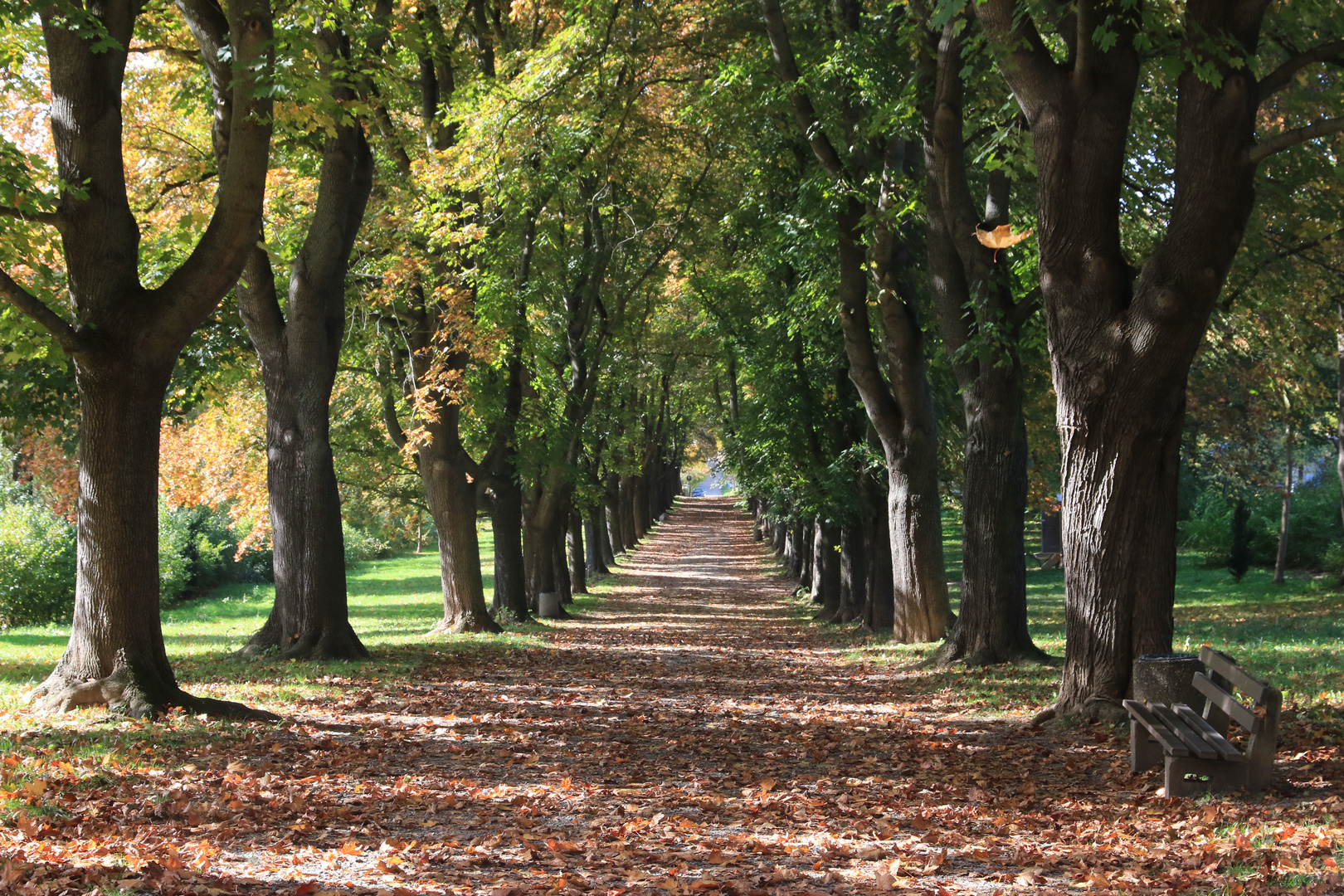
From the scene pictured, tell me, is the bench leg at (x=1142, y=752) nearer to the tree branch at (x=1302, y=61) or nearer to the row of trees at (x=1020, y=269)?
the row of trees at (x=1020, y=269)

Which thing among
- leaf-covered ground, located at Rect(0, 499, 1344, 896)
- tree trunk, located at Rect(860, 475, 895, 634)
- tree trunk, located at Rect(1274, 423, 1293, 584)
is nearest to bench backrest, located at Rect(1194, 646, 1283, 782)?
leaf-covered ground, located at Rect(0, 499, 1344, 896)

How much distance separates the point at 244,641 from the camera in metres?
17.7

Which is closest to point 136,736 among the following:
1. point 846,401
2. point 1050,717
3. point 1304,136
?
point 1050,717

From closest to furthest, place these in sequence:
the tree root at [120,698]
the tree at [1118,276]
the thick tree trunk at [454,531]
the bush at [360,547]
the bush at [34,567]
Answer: the tree at [1118,276]
the tree root at [120,698]
the thick tree trunk at [454,531]
the bush at [34,567]
the bush at [360,547]

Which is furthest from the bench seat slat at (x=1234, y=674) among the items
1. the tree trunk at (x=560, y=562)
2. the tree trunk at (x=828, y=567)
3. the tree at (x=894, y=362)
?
the tree trunk at (x=560, y=562)

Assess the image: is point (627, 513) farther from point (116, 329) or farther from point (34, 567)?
point (116, 329)

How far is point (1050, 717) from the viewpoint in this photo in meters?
9.30

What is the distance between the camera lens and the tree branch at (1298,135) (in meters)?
7.38

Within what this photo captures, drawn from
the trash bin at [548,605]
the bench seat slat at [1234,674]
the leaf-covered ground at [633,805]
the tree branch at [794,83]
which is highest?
the tree branch at [794,83]

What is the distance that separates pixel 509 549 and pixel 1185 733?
1666 centimetres

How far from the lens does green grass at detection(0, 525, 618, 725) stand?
435 inches

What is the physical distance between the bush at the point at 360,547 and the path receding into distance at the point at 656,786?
37.3m

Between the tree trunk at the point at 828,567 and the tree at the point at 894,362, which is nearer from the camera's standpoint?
the tree at the point at 894,362

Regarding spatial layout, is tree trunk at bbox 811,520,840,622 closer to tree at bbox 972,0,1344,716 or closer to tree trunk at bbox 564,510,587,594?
tree trunk at bbox 564,510,587,594
